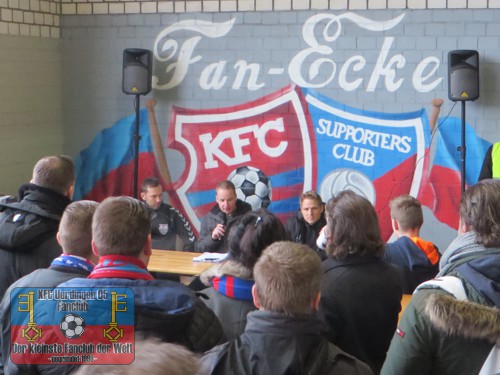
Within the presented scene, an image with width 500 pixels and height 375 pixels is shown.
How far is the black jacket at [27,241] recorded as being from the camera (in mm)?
3344

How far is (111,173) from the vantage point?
782 centimetres

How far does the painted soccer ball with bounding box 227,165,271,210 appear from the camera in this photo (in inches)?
286

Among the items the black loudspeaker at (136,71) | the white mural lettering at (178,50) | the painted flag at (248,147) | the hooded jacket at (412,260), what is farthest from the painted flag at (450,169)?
the black loudspeaker at (136,71)

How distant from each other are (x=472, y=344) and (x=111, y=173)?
6023 millimetres

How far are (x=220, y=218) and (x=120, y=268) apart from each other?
3850 mm

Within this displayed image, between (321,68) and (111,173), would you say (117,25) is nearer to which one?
(111,173)

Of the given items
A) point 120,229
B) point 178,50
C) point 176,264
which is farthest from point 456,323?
point 178,50

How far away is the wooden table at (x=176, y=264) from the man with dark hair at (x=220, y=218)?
35 cm

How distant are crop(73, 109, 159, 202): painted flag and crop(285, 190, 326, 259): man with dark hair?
2.11m

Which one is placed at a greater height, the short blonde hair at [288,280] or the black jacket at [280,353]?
the short blonde hair at [288,280]

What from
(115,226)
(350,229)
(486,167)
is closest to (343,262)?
(350,229)

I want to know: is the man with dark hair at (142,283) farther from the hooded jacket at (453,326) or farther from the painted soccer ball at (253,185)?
the painted soccer ball at (253,185)

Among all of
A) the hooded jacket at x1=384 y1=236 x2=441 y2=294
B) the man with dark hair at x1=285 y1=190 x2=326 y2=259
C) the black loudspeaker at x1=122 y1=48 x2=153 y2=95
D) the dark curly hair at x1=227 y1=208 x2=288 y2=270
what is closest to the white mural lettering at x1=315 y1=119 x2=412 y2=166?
the man with dark hair at x1=285 y1=190 x2=326 y2=259

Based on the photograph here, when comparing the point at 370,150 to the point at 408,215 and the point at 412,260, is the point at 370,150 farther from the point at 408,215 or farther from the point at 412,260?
the point at 412,260
